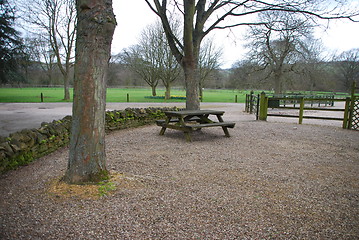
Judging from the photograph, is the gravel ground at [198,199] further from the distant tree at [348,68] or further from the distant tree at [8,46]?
the distant tree at [348,68]

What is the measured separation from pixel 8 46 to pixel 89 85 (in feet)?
57.3

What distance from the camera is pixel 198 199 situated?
3123 millimetres

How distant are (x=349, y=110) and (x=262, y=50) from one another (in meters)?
17.8

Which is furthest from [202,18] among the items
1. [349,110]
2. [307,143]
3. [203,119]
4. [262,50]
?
[262,50]

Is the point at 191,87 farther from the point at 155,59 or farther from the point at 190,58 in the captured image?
the point at 155,59

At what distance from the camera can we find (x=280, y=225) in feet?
8.43

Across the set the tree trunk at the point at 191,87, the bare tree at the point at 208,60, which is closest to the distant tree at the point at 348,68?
the bare tree at the point at 208,60

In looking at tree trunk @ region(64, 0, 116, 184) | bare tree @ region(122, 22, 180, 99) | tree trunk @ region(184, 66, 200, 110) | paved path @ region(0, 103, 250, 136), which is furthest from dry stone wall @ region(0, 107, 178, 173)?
bare tree @ region(122, 22, 180, 99)

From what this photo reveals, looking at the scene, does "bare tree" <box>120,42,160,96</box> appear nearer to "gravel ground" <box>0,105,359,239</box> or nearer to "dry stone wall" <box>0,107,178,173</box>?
"dry stone wall" <box>0,107,178,173</box>

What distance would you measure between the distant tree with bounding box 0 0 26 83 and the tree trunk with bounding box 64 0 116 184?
16.3m

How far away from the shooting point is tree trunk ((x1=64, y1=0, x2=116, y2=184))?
10.6ft

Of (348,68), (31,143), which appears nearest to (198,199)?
(31,143)

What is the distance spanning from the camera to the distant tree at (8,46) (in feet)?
52.3

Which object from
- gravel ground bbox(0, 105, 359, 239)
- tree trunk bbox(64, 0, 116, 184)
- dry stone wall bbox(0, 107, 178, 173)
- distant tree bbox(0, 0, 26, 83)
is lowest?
gravel ground bbox(0, 105, 359, 239)
